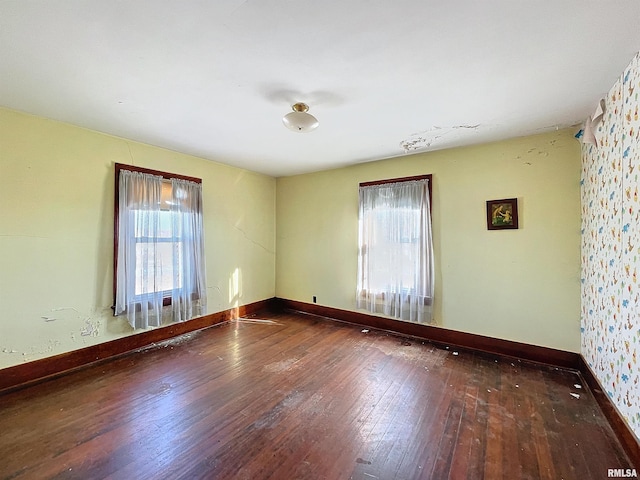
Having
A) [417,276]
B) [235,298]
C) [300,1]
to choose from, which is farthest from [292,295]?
[300,1]

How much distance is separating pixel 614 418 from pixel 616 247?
116 centimetres

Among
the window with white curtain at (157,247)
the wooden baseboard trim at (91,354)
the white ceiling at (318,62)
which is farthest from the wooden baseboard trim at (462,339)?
the white ceiling at (318,62)

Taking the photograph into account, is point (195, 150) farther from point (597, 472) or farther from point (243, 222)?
point (597, 472)

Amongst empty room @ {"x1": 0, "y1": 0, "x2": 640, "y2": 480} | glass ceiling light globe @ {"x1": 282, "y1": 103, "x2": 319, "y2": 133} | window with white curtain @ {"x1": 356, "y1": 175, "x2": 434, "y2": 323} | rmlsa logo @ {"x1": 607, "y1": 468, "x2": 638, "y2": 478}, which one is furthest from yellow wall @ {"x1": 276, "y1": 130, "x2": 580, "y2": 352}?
glass ceiling light globe @ {"x1": 282, "y1": 103, "x2": 319, "y2": 133}

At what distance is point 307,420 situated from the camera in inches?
77.9

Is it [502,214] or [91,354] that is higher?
[502,214]

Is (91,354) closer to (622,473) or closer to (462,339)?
(462,339)

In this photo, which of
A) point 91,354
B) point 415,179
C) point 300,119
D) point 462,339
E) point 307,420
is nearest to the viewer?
point 307,420

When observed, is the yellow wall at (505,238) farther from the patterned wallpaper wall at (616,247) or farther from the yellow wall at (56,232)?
the yellow wall at (56,232)

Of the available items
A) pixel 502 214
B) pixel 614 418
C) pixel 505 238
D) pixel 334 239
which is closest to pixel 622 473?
pixel 614 418

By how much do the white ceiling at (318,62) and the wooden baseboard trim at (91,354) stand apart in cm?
227

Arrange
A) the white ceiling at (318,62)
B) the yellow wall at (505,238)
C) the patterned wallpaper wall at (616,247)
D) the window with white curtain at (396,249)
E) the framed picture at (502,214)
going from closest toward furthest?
the white ceiling at (318,62), the patterned wallpaper wall at (616,247), the yellow wall at (505,238), the framed picture at (502,214), the window with white curtain at (396,249)

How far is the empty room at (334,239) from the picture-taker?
5.03ft

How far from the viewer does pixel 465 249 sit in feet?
10.9
